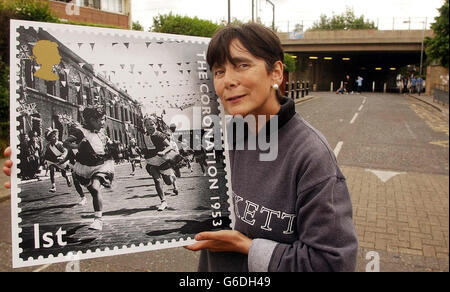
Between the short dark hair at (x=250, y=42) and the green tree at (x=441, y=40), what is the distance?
1482cm

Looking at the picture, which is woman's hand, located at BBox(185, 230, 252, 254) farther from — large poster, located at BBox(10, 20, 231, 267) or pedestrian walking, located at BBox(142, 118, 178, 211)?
pedestrian walking, located at BBox(142, 118, 178, 211)

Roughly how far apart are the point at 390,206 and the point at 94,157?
5416 millimetres

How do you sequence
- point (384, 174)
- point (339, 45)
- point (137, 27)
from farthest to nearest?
point (137, 27), point (339, 45), point (384, 174)

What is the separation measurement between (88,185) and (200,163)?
0.45m

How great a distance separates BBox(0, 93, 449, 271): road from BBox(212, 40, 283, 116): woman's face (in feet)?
1.70

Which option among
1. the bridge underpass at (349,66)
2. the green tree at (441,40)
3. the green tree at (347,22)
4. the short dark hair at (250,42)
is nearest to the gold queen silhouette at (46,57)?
the short dark hair at (250,42)

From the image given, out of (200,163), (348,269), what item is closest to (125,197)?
(200,163)

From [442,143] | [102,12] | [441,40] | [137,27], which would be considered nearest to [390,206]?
[442,143]

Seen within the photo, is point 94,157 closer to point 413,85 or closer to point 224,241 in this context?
point 224,241

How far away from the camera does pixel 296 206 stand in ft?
3.97
